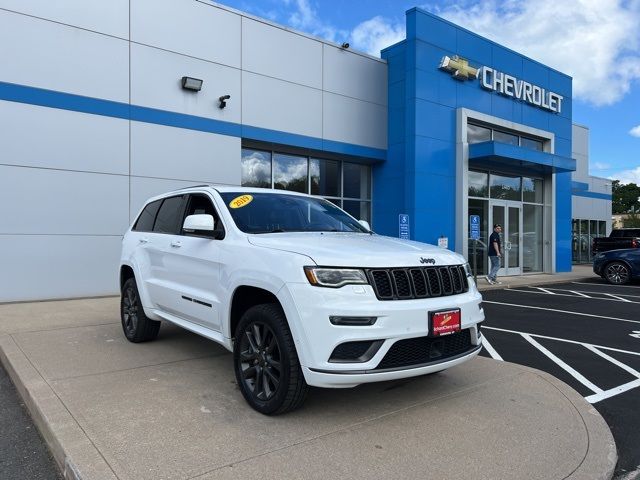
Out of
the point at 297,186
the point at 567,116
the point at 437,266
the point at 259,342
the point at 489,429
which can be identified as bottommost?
the point at 489,429

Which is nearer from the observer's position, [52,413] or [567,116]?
[52,413]

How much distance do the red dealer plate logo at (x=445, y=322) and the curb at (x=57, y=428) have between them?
7.51 ft

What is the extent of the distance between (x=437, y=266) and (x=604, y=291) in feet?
39.4

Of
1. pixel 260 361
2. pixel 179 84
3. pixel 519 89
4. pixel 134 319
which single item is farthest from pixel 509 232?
pixel 260 361

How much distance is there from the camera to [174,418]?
12.3 ft

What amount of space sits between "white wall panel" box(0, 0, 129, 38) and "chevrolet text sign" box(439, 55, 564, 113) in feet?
28.7

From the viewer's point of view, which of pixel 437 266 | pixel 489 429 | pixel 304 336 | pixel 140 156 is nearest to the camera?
pixel 304 336

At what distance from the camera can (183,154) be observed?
11453mm

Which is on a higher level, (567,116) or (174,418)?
(567,116)

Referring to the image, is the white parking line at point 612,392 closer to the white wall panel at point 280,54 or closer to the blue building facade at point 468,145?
the blue building facade at point 468,145

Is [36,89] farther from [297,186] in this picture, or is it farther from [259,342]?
[259,342]

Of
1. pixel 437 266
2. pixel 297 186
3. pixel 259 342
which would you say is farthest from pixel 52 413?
pixel 297 186

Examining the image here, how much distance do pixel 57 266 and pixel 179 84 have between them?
476 cm

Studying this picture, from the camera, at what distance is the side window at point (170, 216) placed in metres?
5.39
